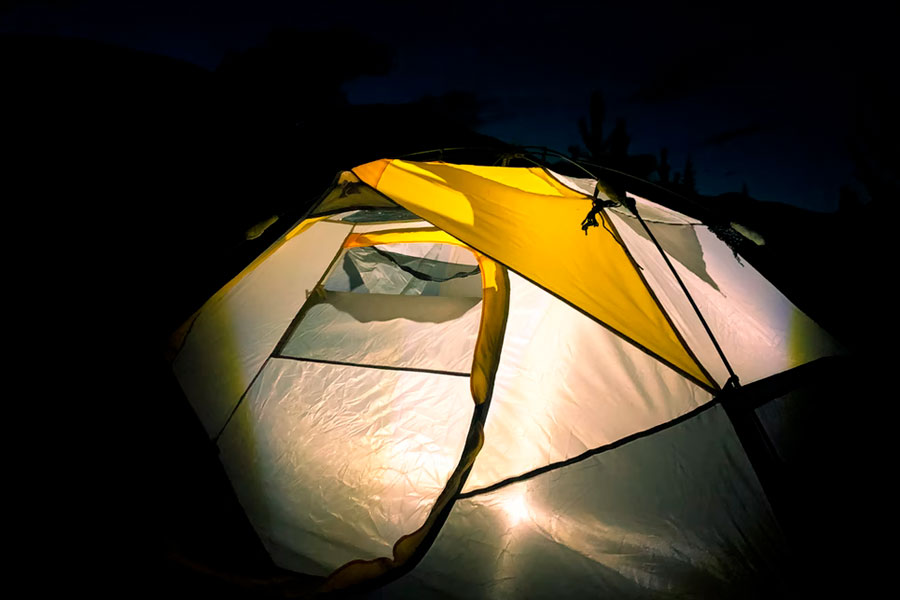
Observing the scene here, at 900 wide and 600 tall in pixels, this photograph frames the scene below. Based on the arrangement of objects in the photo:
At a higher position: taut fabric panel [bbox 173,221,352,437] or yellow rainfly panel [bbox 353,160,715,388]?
yellow rainfly panel [bbox 353,160,715,388]

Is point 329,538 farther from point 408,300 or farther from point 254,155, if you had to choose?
point 254,155

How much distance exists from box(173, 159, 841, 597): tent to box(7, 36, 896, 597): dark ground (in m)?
0.19

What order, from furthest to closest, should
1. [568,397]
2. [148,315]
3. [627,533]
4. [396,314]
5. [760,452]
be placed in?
[148,315], [396,314], [568,397], [627,533], [760,452]

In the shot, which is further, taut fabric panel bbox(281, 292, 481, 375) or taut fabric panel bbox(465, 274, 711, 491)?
taut fabric panel bbox(281, 292, 481, 375)

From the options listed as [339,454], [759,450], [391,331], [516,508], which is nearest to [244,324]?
[391,331]

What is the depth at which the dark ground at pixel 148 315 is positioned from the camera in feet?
5.39

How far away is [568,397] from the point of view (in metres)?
1.80

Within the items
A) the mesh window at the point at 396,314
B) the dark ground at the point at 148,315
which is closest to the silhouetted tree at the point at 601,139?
the dark ground at the point at 148,315

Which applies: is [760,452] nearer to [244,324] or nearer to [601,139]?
[244,324]

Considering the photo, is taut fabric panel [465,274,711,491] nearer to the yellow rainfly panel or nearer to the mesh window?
the yellow rainfly panel

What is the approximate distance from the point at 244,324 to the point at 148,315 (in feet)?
6.67

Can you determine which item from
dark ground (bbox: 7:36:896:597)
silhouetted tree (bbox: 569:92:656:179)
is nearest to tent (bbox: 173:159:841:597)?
dark ground (bbox: 7:36:896:597)

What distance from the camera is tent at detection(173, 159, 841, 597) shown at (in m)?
1.49

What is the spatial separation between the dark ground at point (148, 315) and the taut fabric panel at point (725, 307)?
19 centimetres
